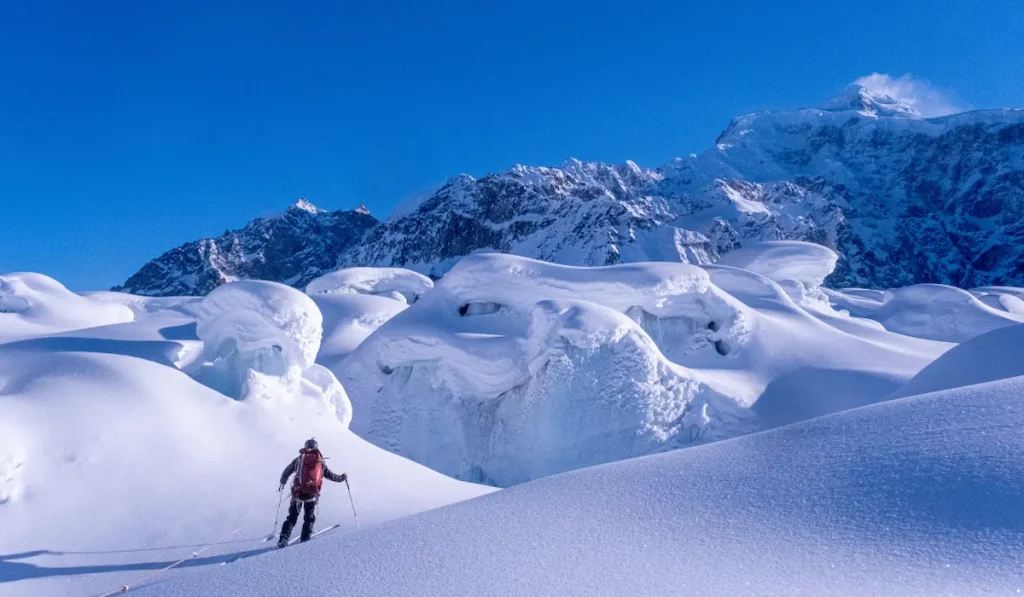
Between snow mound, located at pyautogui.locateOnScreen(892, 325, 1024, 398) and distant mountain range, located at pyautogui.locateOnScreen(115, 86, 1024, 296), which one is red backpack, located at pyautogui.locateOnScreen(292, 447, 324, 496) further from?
distant mountain range, located at pyautogui.locateOnScreen(115, 86, 1024, 296)

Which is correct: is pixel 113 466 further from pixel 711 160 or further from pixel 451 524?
pixel 711 160

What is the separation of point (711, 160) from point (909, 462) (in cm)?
13976

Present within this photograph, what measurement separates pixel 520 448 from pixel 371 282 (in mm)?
20159

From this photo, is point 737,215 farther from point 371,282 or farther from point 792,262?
point 371,282

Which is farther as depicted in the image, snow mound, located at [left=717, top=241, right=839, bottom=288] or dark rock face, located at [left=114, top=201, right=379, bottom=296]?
dark rock face, located at [left=114, top=201, right=379, bottom=296]

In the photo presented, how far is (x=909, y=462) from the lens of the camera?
215 inches

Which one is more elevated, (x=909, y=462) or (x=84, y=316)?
(x=84, y=316)

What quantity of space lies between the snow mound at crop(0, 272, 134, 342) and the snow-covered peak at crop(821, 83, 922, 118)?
158345mm

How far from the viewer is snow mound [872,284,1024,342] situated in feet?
93.7

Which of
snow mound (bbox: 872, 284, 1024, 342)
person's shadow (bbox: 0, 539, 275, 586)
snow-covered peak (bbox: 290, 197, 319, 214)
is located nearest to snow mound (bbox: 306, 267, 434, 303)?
snow mound (bbox: 872, 284, 1024, 342)

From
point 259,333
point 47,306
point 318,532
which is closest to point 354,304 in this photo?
point 47,306

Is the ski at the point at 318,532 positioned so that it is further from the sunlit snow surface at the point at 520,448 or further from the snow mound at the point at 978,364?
the snow mound at the point at 978,364

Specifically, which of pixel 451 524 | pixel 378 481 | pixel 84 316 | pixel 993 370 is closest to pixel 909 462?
pixel 451 524

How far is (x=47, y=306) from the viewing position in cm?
2011
